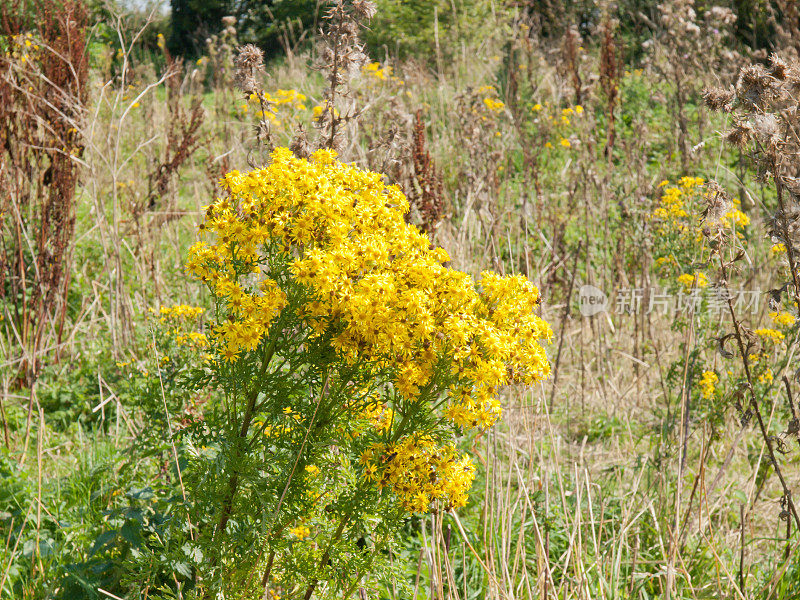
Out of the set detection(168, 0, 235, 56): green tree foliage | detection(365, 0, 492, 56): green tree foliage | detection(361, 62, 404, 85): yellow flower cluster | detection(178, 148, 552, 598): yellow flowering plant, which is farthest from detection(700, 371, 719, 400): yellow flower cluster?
detection(168, 0, 235, 56): green tree foliage

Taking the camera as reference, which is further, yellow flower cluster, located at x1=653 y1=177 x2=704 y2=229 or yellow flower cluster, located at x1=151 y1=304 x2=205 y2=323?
yellow flower cluster, located at x1=653 y1=177 x2=704 y2=229

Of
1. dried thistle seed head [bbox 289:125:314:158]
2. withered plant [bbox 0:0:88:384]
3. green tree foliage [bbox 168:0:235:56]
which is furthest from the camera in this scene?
green tree foliage [bbox 168:0:235:56]

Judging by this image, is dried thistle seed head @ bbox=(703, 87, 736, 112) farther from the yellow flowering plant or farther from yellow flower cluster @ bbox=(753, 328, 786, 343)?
yellow flower cluster @ bbox=(753, 328, 786, 343)

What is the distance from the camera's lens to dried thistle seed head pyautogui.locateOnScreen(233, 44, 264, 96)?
2.29 meters

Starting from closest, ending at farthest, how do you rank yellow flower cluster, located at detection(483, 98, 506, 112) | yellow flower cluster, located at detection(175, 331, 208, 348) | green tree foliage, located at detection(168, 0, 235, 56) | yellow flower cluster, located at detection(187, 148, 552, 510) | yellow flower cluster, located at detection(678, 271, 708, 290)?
yellow flower cluster, located at detection(187, 148, 552, 510) < yellow flower cluster, located at detection(175, 331, 208, 348) < yellow flower cluster, located at detection(678, 271, 708, 290) < yellow flower cluster, located at detection(483, 98, 506, 112) < green tree foliage, located at detection(168, 0, 235, 56)

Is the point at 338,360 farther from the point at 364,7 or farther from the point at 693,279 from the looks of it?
the point at 693,279

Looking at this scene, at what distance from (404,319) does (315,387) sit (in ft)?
1.16

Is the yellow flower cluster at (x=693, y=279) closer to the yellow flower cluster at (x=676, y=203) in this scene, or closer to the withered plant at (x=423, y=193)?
the yellow flower cluster at (x=676, y=203)

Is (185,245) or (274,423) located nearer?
(274,423)

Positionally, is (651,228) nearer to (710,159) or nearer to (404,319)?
(710,159)

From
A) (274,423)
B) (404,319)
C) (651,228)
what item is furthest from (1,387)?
(651,228)

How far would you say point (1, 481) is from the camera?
7.71 ft

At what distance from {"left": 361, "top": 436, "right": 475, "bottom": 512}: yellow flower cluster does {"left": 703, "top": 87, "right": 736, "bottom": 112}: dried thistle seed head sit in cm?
108

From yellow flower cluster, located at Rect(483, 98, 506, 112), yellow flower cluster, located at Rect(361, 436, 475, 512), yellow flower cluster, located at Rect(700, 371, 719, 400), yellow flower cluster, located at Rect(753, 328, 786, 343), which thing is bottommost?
yellow flower cluster, located at Rect(700, 371, 719, 400)
